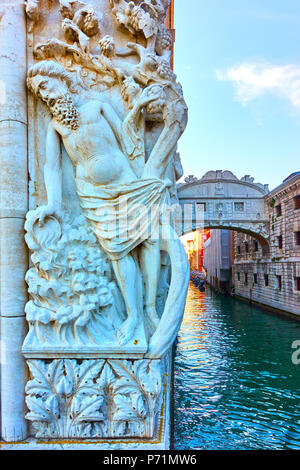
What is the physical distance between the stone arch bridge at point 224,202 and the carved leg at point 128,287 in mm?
15173

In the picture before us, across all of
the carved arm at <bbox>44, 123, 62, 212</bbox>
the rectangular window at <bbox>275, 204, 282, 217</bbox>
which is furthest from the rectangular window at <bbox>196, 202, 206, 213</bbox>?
the carved arm at <bbox>44, 123, 62, 212</bbox>

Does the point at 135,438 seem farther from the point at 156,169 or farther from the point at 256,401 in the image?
the point at 256,401

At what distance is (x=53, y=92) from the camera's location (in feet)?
8.47

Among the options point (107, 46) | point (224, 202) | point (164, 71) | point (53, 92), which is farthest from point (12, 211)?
point (224, 202)

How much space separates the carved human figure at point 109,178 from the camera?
2.54 meters

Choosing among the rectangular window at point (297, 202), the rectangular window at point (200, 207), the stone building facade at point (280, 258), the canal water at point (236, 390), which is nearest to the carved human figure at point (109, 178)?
Answer: the canal water at point (236, 390)

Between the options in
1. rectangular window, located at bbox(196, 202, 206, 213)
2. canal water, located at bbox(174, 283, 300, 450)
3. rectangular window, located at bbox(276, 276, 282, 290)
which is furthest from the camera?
rectangular window, located at bbox(196, 202, 206, 213)

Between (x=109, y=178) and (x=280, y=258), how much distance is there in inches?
645

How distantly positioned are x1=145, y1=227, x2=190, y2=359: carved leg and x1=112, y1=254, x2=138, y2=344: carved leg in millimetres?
201

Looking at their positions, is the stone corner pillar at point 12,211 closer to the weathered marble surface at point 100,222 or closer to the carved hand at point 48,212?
the weathered marble surface at point 100,222

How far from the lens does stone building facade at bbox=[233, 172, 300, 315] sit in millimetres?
15297

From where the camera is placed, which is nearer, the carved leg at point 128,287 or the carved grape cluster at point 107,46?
the carved leg at point 128,287

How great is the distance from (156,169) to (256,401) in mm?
4971

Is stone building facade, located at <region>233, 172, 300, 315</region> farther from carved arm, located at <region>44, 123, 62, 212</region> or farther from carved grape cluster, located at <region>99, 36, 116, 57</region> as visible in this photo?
carved arm, located at <region>44, 123, 62, 212</region>
